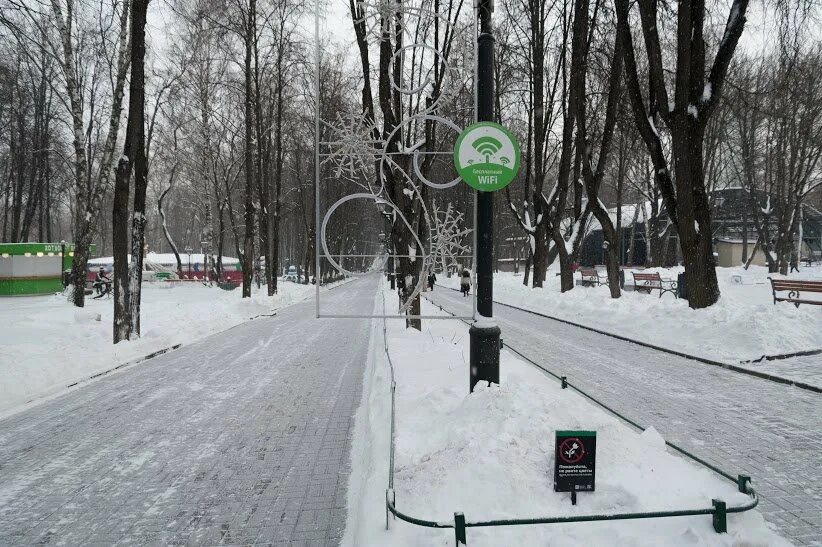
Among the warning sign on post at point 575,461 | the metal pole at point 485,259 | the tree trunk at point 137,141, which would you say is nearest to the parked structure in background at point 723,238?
the tree trunk at point 137,141

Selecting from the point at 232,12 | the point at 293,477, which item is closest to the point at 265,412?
the point at 293,477

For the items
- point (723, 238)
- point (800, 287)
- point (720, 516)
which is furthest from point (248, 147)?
point (723, 238)

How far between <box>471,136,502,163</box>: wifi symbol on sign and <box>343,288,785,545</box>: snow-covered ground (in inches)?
88.7

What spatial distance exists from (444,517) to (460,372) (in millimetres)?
3766

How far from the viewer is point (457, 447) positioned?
3770 millimetres

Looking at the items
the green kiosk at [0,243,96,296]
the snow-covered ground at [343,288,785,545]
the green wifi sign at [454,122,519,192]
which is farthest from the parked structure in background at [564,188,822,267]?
the snow-covered ground at [343,288,785,545]

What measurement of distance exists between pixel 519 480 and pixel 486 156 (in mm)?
3009

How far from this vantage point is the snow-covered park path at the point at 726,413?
3.83 m

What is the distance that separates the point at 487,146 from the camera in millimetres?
4953

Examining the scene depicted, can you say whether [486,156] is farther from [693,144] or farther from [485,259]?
[693,144]

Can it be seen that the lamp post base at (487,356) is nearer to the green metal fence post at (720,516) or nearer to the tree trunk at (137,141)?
the green metal fence post at (720,516)

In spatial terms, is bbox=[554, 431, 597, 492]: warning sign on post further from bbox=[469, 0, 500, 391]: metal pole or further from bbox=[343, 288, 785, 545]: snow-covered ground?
bbox=[469, 0, 500, 391]: metal pole

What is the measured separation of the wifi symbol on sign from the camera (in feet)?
16.2

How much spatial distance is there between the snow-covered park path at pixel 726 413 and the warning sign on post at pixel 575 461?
1.34 m
